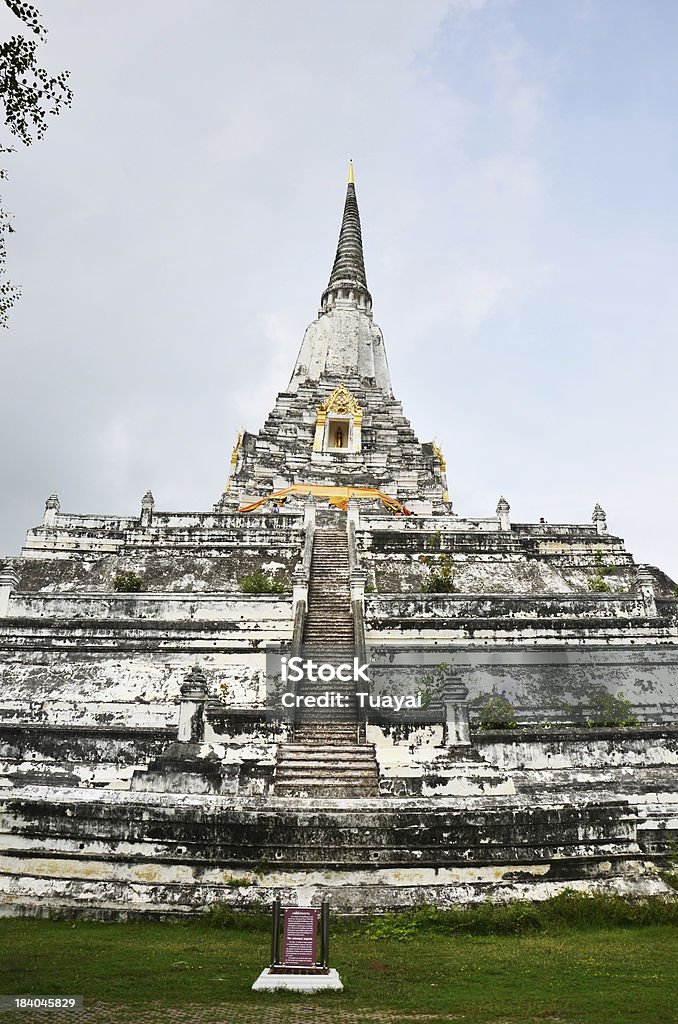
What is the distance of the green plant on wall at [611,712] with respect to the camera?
580 inches

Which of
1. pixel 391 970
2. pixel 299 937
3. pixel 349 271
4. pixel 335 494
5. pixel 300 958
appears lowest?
pixel 391 970

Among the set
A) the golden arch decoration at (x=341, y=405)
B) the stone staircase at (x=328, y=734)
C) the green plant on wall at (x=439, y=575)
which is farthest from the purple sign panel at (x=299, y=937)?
the golden arch decoration at (x=341, y=405)

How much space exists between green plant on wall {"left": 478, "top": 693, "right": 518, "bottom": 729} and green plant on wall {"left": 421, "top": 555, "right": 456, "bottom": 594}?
6302mm

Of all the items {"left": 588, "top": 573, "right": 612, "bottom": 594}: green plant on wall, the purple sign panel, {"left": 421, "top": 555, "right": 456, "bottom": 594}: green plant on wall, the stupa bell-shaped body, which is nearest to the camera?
the purple sign panel

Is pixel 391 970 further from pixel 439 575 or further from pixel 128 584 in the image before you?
pixel 439 575

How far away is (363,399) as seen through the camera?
44.6 meters

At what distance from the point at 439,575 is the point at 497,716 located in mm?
9307

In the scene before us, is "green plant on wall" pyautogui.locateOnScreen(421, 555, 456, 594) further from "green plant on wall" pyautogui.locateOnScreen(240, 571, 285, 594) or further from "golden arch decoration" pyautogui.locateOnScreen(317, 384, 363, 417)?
"golden arch decoration" pyautogui.locateOnScreen(317, 384, 363, 417)

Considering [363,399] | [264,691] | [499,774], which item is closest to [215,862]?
[499,774]

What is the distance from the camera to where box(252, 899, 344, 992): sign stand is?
625cm

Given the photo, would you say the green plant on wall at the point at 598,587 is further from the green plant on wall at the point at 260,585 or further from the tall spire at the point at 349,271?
the tall spire at the point at 349,271

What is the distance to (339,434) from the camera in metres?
41.1

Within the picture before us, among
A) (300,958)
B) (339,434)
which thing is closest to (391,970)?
(300,958)

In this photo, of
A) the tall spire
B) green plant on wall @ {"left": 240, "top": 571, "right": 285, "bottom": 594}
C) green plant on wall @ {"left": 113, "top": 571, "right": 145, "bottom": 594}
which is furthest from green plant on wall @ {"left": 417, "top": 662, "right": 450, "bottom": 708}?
the tall spire
